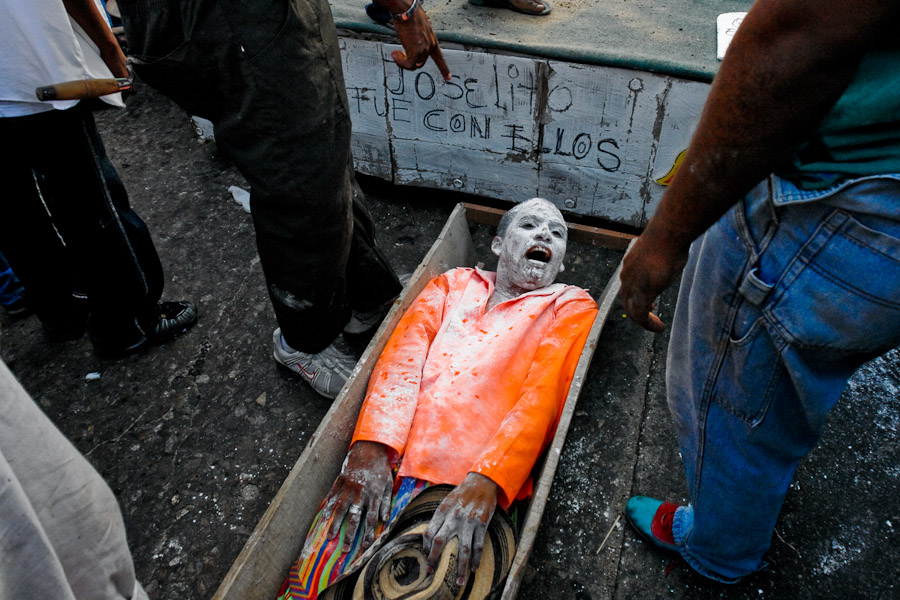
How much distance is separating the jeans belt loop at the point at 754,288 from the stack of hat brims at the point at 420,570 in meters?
1.16

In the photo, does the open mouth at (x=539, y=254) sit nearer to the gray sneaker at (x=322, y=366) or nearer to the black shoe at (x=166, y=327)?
the gray sneaker at (x=322, y=366)

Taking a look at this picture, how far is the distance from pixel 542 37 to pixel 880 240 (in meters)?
2.61

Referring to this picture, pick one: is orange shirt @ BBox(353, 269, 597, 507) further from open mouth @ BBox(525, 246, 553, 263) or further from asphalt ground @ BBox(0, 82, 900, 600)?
asphalt ground @ BBox(0, 82, 900, 600)

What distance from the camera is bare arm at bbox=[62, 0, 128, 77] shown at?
2.32 m

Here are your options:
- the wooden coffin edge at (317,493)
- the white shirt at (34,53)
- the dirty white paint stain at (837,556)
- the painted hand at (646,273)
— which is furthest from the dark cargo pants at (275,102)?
the dirty white paint stain at (837,556)

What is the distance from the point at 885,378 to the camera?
2781mm

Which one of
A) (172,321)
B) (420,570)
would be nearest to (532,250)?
(420,570)

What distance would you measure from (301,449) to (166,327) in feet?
3.73

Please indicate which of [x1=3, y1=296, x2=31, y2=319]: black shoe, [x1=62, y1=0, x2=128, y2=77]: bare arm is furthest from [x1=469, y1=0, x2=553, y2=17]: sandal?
[x1=3, y1=296, x2=31, y2=319]: black shoe

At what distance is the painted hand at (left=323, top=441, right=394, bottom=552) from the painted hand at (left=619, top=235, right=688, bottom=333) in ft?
3.69

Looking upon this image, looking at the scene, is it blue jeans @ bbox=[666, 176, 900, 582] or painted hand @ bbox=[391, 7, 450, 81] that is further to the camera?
painted hand @ bbox=[391, 7, 450, 81]

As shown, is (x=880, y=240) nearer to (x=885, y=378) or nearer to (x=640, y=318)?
(x=640, y=318)

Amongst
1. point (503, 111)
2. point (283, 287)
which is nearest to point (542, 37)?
point (503, 111)

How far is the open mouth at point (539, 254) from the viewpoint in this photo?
2.68m
